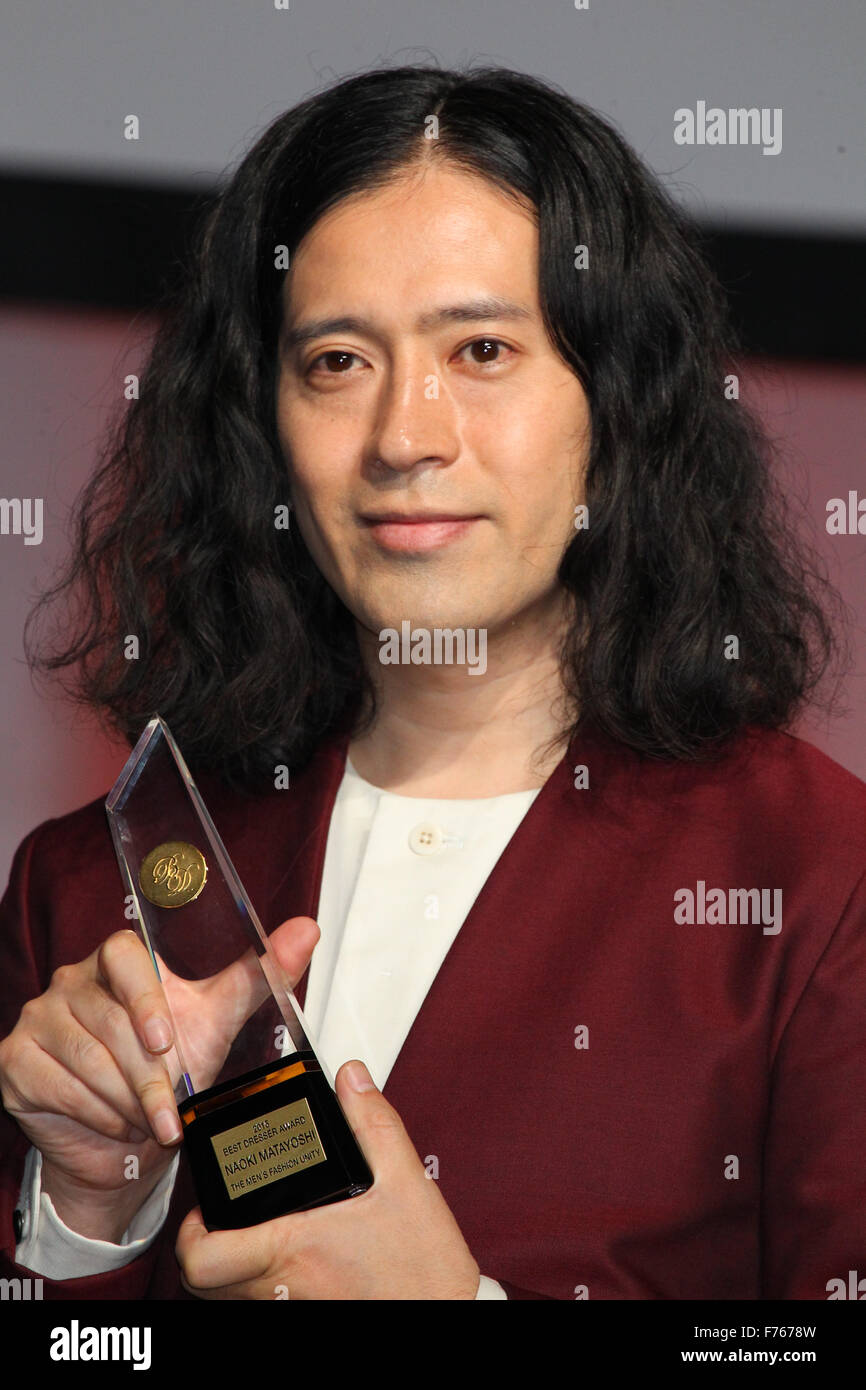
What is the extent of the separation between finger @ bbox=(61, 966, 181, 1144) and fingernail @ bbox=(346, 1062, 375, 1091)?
0.43ft

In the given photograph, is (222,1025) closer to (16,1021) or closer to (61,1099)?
(61,1099)

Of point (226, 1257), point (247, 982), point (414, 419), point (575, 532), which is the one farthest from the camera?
point (575, 532)

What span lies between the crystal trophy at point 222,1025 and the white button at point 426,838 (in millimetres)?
224

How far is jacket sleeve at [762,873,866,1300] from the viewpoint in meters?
1.11

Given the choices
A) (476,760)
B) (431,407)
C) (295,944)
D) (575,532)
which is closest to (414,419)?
(431,407)

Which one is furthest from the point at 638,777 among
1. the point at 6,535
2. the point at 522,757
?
the point at 6,535

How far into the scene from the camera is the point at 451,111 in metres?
1.35

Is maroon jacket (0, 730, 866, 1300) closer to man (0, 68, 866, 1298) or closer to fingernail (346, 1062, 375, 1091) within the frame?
man (0, 68, 866, 1298)

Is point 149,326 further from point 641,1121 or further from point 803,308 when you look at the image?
point 641,1121

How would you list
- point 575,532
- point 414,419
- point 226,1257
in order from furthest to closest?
point 575,532 < point 414,419 < point 226,1257

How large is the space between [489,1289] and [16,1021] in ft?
1.75

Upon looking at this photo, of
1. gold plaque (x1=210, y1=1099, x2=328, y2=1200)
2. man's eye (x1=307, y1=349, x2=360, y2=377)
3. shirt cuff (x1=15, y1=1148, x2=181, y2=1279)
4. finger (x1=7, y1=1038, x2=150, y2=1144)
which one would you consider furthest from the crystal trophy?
man's eye (x1=307, y1=349, x2=360, y2=377)

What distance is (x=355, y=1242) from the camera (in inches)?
40.3

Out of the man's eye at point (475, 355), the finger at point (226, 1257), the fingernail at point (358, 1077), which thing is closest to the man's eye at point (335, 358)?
the man's eye at point (475, 355)
